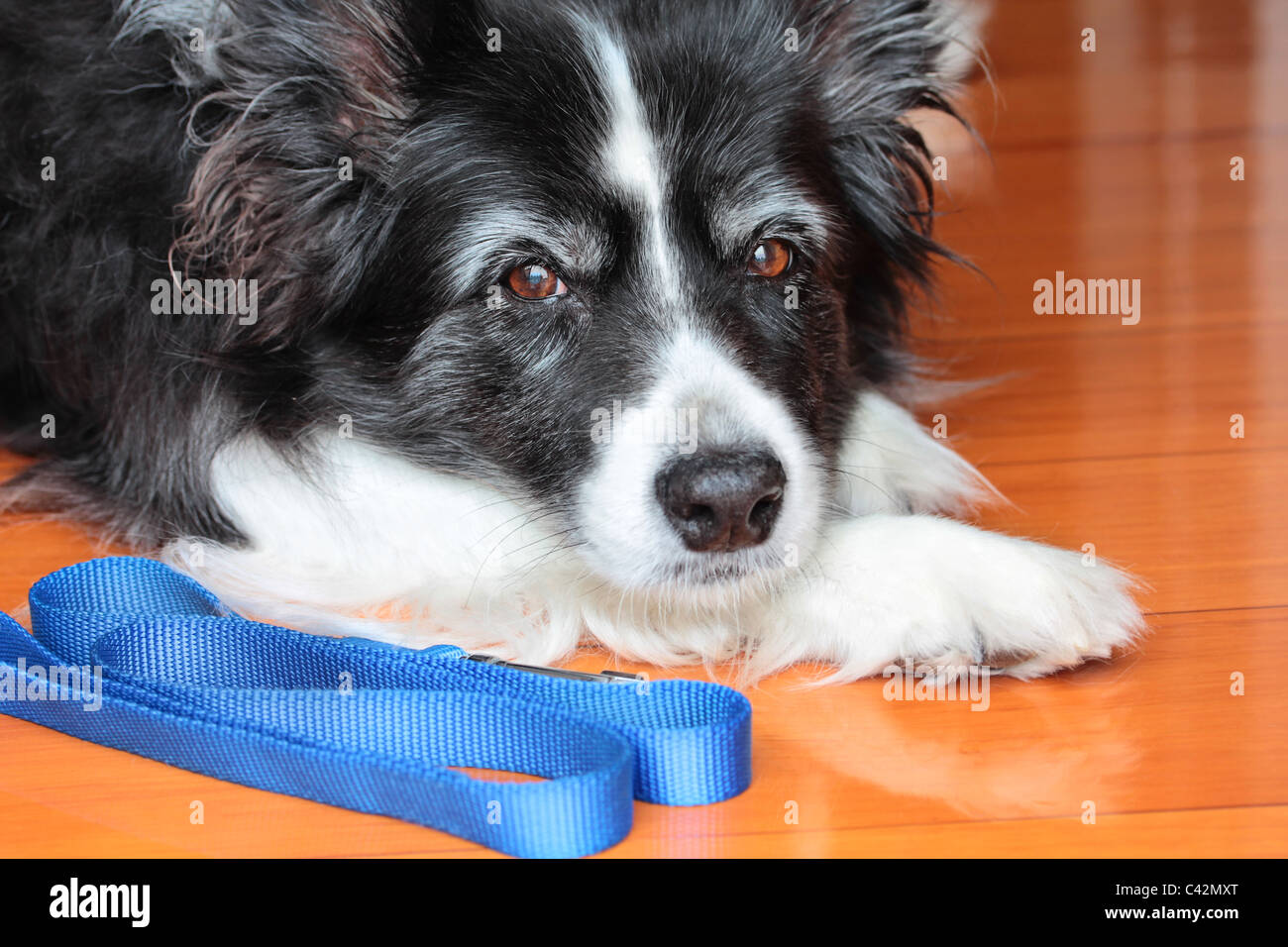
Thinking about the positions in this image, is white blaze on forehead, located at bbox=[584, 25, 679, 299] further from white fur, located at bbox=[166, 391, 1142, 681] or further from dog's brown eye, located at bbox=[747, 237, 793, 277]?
white fur, located at bbox=[166, 391, 1142, 681]

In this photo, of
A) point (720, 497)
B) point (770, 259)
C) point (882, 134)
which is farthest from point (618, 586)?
point (882, 134)

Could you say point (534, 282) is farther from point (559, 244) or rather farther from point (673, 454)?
point (673, 454)

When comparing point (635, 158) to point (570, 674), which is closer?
point (570, 674)

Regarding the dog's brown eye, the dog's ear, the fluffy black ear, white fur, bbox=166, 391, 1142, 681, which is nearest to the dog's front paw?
white fur, bbox=166, 391, 1142, 681

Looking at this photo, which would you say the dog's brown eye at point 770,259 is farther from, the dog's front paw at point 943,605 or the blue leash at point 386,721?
the blue leash at point 386,721

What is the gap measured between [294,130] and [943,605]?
1253mm

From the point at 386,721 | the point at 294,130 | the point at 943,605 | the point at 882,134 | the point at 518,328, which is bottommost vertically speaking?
the point at 386,721

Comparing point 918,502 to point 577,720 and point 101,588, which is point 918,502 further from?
point 101,588

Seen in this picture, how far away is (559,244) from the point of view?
2285 mm

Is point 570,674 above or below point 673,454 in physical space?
below

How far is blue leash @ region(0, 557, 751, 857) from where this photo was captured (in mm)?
1712

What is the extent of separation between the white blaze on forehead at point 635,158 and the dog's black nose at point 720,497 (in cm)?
34

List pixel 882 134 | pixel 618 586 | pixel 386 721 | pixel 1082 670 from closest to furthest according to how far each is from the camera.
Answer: pixel 386 721, pixel 1082 670, pixel 618 586, pixel 882 134

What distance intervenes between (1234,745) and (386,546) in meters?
1.33
